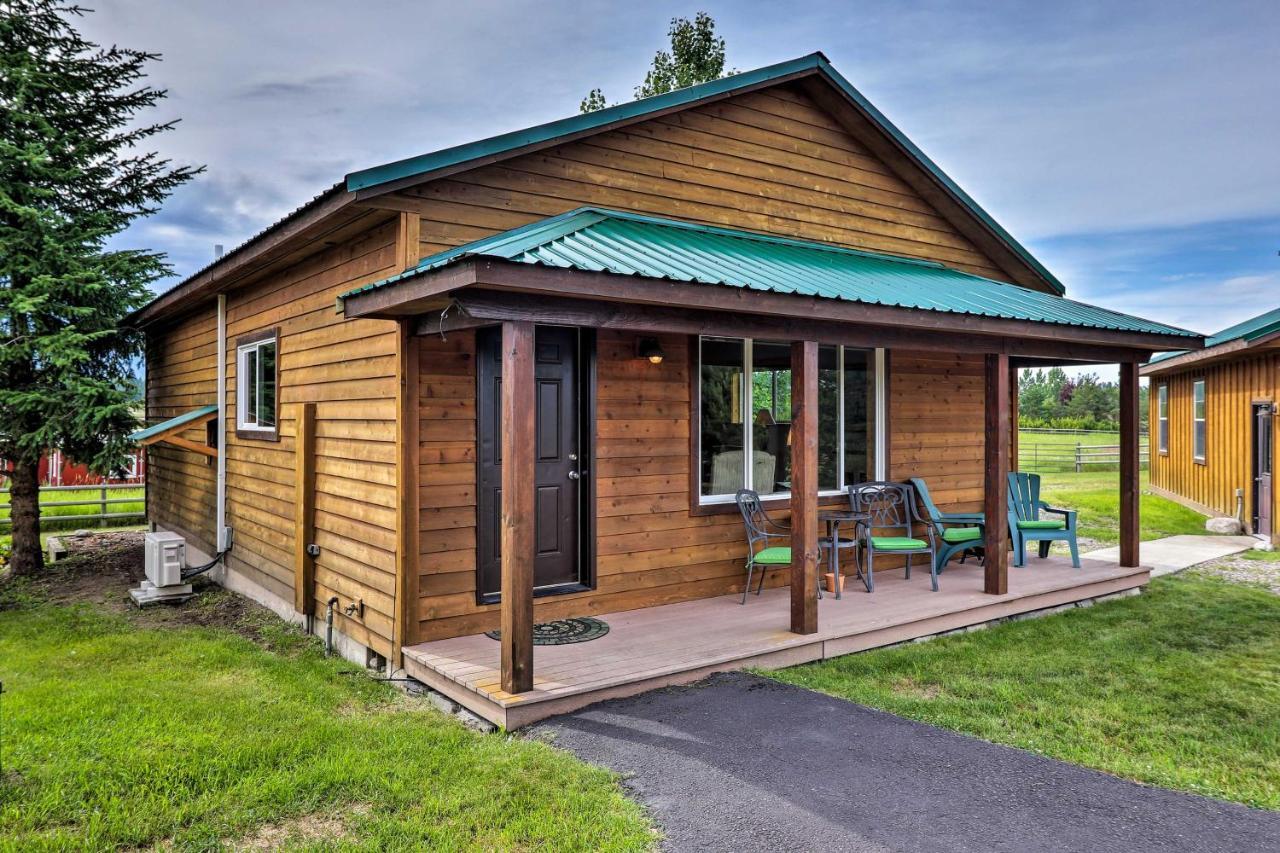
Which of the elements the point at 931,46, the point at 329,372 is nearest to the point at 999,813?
the point at 329,372

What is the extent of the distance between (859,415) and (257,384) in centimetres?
570

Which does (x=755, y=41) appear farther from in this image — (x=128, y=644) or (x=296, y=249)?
(x=128, y=644)

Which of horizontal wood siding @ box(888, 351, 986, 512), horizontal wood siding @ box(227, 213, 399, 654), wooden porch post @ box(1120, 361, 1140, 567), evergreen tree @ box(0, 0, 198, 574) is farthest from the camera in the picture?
evergreen tree @ box(0, 0, 198, 574)

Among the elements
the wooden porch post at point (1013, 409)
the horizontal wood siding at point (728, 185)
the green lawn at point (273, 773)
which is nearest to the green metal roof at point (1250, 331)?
the wooden porch post at point (1013, 409)

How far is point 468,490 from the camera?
16.7 feet

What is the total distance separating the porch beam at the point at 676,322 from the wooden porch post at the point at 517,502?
0.44ft

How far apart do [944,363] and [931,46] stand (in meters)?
9.63

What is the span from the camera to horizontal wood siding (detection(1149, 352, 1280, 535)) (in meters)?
11.4

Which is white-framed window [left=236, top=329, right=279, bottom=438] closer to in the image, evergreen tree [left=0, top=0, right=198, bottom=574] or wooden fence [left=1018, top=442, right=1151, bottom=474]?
evergreen tree [left=0, top=0, right=198, bottom=574]

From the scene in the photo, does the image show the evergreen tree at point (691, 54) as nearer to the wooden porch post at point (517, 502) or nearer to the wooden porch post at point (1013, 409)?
the wooden porch post at point (1013, 409)

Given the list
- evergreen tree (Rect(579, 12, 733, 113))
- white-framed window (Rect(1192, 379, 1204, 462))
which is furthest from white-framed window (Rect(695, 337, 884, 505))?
evergreen tree (Rect(579, 12, 733, 113))

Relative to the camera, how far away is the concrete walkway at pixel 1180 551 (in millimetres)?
8898

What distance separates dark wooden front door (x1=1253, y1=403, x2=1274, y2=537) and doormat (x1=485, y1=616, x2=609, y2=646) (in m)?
10.4

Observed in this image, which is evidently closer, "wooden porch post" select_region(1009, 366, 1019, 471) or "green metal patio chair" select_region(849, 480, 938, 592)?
"green metal patio chair" select_region(849, 480, 938, 592)
